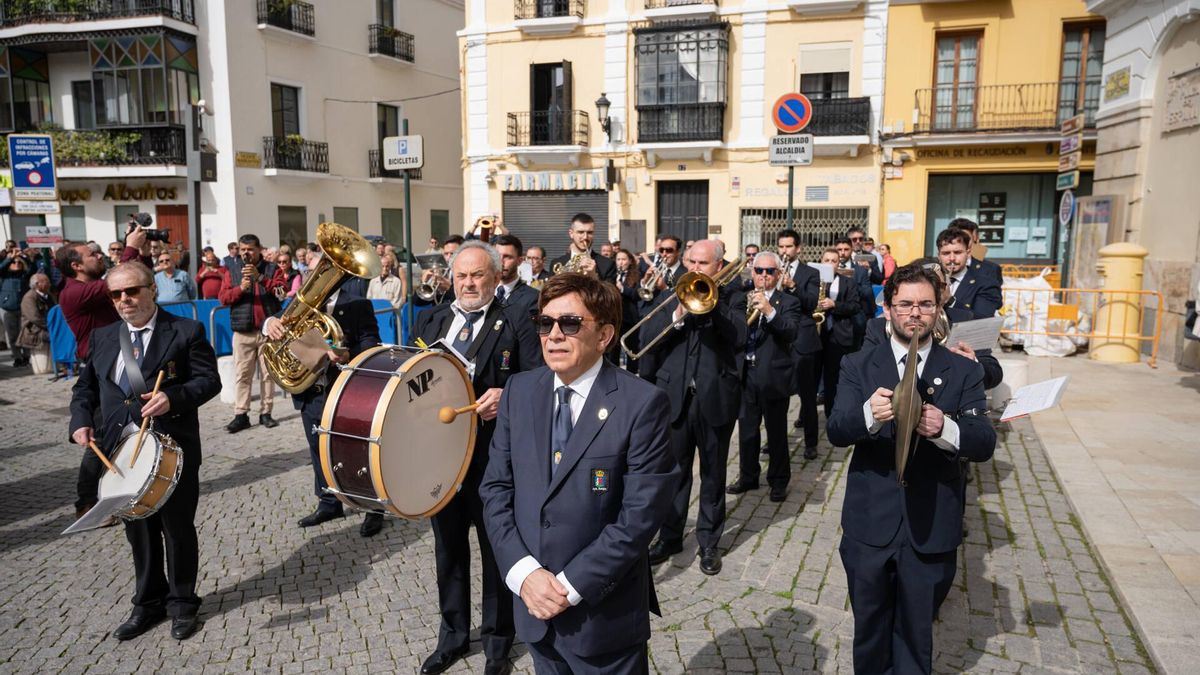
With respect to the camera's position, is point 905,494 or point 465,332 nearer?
point 905,494

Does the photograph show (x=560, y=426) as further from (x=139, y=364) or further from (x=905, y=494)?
(x=139, y=364)

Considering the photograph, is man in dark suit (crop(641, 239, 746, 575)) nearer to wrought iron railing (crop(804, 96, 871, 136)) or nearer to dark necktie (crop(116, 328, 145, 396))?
dark necktie (crop(116, 328, 145, 396))

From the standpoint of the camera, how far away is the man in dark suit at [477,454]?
13.2ft

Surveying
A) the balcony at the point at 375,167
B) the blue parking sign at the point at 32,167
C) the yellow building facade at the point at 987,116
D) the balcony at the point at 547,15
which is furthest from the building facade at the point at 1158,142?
the balcony at the point at 375,167

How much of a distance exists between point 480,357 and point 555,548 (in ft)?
5.43

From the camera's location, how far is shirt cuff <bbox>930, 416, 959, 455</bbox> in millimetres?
3100

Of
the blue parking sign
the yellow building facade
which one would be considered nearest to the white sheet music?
the blue parking sign

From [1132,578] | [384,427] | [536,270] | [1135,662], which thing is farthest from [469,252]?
[536,270]

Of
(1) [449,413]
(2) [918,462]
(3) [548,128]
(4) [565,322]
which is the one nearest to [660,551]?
(1) [449,413]

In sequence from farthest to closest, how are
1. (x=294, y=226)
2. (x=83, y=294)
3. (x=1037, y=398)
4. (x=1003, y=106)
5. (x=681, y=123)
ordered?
(x=294, y=226)
(x=681, y=123)
(x=1003, y=106)
(x=83, y=294)
(x=1037, y=398)

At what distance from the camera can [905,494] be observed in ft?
11.0

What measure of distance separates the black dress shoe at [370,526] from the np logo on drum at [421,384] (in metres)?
2.68

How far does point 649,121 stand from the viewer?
22.2 meters

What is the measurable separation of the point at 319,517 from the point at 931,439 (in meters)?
4.74
